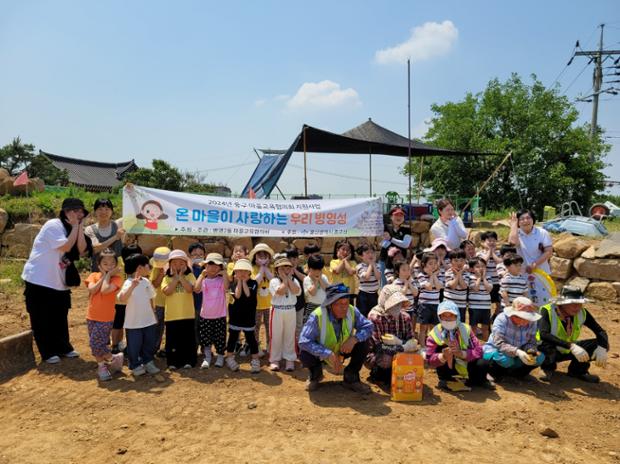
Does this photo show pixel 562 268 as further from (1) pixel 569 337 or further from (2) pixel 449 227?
(1) pixel 569 337

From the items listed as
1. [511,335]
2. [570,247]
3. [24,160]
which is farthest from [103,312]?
[24,160]

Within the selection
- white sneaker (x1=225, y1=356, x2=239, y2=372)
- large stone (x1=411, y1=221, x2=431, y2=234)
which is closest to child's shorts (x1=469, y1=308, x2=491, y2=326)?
white sneaker (x1=225, y1=356, x2=239, y2=372)

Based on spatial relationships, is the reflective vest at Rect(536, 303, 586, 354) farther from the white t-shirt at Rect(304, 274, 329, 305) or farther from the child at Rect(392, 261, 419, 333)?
the white t-shirt at Rect(304, 274, 329, 305)

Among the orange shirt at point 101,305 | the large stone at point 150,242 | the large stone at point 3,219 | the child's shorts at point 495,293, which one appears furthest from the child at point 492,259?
the large stone at point 3,219

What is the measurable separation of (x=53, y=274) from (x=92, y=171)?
2853cm

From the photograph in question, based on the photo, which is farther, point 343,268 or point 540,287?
point 540,287

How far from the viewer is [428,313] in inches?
188

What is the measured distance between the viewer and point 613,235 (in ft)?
25.5

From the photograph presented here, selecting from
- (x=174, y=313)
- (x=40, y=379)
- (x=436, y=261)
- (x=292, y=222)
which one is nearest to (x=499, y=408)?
(x=436, y=261)

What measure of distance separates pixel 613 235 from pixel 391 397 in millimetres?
6365

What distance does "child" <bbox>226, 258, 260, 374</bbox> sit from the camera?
4.35 m

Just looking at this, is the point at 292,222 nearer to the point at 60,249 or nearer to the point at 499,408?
the point at 60,249

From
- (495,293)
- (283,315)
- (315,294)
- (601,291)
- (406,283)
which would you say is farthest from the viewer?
(601,291)

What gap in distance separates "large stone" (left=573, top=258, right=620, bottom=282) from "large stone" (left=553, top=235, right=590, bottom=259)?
0.14 meters
